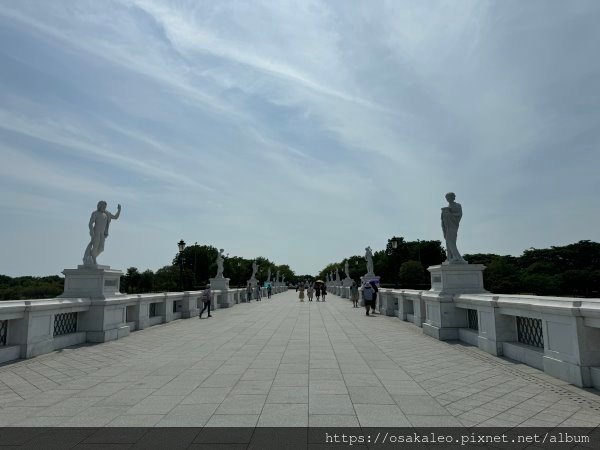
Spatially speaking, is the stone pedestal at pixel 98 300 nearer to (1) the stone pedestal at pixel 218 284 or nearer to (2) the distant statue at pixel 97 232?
(2) the distant statue at pixel 97 232

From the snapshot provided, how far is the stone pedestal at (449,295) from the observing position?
1134 cm

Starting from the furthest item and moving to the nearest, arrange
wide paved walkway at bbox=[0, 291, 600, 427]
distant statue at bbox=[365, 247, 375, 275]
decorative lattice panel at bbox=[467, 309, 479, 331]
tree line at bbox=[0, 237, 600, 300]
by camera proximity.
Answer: tree line at bbox=[0, 237, 600, 300], distant statue at bbox=[365, 247, 375, 275], decorative lattice panel at bbox=[467, 309, 479, 331], wide paved walkway at bbox=[0, 291, 600, 427]

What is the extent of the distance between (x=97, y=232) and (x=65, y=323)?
301 cm

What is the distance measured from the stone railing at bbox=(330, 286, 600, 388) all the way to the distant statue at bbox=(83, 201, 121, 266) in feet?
34.0

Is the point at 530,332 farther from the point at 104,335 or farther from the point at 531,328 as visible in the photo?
the point at 104,335

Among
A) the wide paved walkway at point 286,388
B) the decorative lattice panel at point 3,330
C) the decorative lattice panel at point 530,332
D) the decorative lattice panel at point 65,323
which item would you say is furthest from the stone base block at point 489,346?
the decorative lattice panel at point 3,330

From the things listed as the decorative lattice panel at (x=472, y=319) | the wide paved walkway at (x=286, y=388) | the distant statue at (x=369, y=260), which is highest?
the distant statue at (x=369, y=260)

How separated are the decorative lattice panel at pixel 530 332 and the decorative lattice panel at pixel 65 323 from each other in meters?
11.1

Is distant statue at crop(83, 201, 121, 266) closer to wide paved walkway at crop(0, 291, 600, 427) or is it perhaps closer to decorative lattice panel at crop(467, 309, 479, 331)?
wide paved walkway at crop(0, 291, 600, 427)

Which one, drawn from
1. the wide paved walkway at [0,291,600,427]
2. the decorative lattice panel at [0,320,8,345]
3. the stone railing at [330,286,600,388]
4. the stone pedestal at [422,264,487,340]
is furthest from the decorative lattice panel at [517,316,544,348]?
the decorative lattice panel at [0,320,8,345]

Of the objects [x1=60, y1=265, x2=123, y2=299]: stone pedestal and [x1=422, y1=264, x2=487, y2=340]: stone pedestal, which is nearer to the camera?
[x1=422, y1=264, x2=487, y2=340]: stone pedestal

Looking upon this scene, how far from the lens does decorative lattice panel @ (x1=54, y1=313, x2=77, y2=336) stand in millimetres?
10594

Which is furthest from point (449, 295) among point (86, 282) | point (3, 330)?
point (3, 330)
